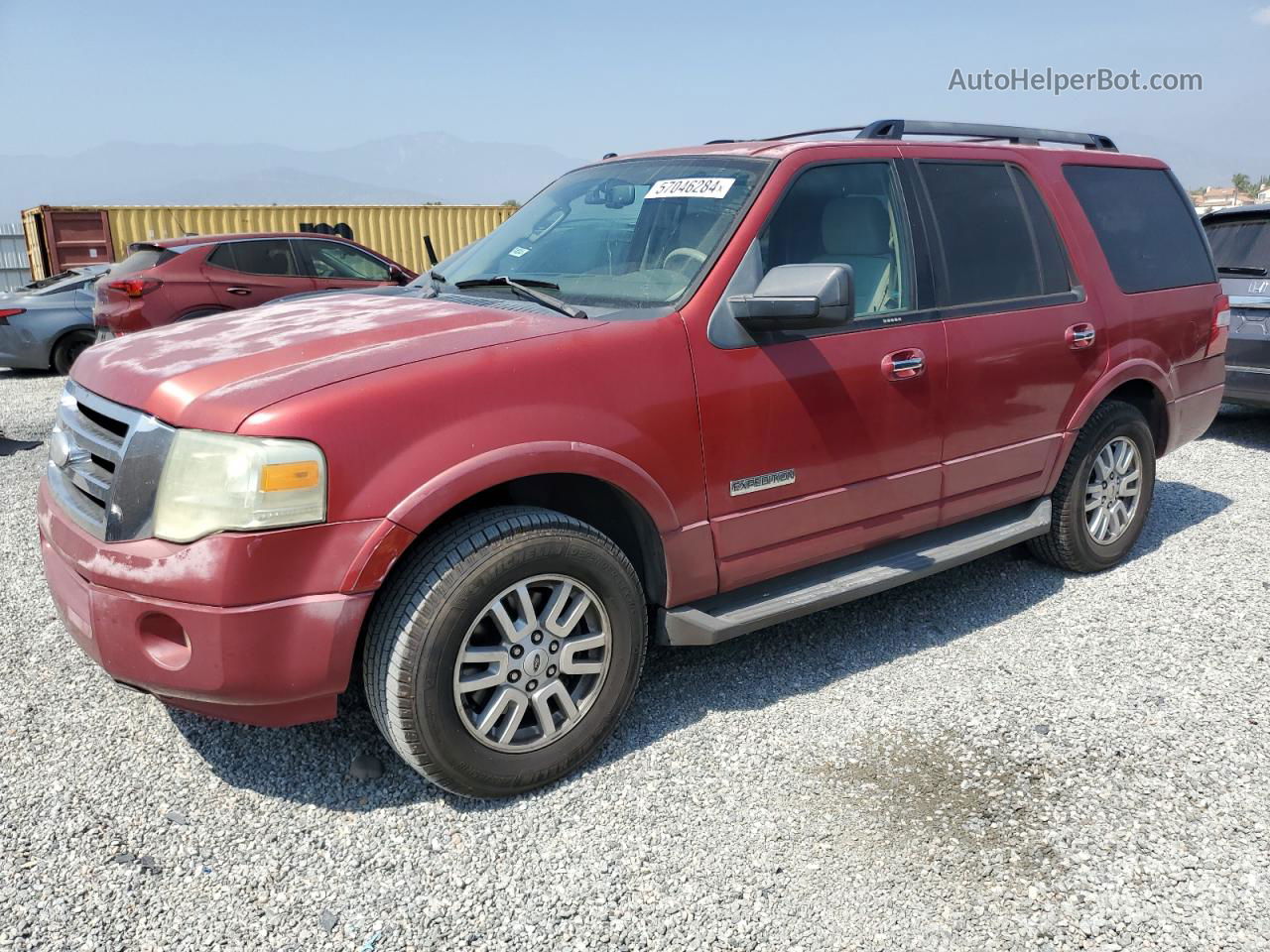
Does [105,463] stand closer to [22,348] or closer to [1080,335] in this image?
[1080,335]

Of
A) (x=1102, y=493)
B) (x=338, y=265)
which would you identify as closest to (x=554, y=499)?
(x=1102, y=493)

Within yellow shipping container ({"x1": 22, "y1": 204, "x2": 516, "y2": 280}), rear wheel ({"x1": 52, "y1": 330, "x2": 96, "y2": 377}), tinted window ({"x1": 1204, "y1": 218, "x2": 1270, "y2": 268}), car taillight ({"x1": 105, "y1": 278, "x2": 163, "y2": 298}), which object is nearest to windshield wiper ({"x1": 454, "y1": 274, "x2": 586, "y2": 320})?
tinted window ({"x1": 1204, "y1": 218, "x2": 1270, "y2": 268})

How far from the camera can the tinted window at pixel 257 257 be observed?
34.6 feet

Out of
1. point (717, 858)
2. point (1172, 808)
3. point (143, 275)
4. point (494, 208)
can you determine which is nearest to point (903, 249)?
point (1172, 808)

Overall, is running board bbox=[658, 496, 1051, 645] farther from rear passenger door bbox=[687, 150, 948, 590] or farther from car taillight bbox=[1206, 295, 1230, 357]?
car taillight bbox=[1206, 295, 1230, 357]

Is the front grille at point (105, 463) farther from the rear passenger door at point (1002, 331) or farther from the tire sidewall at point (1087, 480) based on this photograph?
the tire sidewall at point (1087, 480)

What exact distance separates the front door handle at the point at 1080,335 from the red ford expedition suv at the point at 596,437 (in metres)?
0.02

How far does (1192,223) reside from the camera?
5055 millimetres

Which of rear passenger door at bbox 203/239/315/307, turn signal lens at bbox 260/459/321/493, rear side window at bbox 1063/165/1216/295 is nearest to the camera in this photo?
turn signal lens at bbox 260/459/321/493

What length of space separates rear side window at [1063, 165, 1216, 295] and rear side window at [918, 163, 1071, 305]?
38cm

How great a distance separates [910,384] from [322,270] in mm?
8967

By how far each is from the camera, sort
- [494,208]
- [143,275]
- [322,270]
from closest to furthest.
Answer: [143,275] < [322,270] < [494,208]

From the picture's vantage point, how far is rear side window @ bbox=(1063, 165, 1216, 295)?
452cm

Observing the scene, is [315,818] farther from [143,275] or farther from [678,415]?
[143,275]
